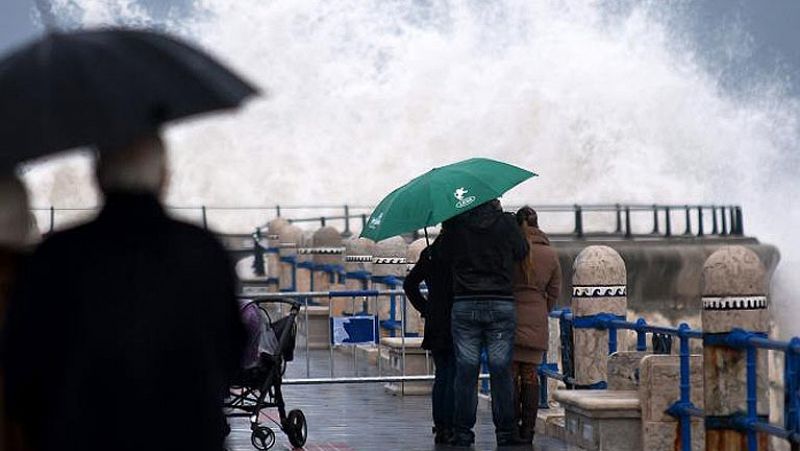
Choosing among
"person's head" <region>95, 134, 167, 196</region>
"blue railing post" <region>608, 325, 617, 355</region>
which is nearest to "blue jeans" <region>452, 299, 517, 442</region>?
"blue railing post" <region>608, 325, 617, 355</region>

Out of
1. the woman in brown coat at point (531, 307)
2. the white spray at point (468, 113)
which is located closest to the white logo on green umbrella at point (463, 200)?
the woman in brown coat at point (531, 307)

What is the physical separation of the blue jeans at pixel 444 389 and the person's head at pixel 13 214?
25.0 ft

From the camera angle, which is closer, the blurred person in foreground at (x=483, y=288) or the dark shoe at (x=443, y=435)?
the blurred person in foreground at (x=483, y=288)

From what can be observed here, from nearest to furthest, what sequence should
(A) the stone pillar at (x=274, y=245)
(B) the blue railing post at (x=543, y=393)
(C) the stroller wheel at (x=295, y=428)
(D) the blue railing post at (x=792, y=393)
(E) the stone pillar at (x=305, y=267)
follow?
(D) the blue railing post at (x=792, y=393) < (C) the stroller wheel at (x=295, y=428) < (B) the blue railing post at (x=543, y=393) < (E) the stone pillar at (x=305, y=267) < (A) the stone pillar at (x=274, y=245)

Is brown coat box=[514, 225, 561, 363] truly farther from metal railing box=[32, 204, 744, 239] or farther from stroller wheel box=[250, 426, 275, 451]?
metal railing box=[32, 204, 744, 239]

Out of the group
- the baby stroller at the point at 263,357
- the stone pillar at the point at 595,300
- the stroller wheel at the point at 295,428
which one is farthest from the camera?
the stone pillar at the point at 595,300

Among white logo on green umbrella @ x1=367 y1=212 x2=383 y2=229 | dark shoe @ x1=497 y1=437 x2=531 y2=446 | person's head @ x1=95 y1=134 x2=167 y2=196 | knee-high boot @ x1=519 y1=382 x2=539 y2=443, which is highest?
white logo on green umbrella @ x1=367 y1=212 x2=383 y2=229

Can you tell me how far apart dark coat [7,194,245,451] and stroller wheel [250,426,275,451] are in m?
7.97

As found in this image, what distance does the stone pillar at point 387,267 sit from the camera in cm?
2078

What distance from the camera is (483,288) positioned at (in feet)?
42.0

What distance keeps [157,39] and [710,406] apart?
20.3 ft

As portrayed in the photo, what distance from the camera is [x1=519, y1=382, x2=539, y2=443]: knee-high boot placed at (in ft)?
45.1

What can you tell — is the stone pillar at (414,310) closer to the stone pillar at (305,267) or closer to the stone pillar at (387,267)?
the stone pillar at (387,267)

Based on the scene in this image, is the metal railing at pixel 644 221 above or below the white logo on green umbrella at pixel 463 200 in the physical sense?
above
